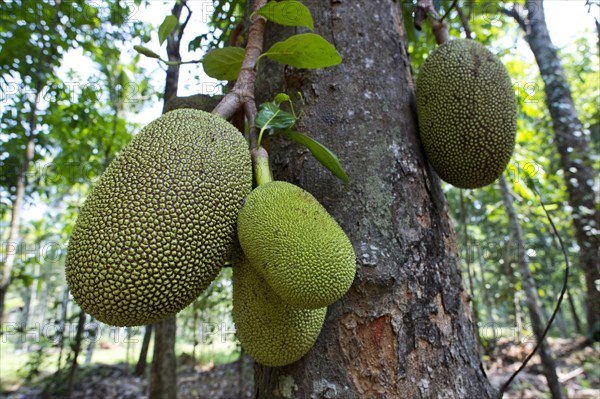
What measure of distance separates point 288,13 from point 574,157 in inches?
168

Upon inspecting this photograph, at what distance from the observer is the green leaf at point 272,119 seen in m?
0.91

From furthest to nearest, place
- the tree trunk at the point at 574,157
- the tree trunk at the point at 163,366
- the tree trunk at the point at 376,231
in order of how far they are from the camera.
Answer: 1. the tree trunk at the point at 574,157
2. the tree trunk at the point at 163,366
3. the tree trunk at the point at 376,231

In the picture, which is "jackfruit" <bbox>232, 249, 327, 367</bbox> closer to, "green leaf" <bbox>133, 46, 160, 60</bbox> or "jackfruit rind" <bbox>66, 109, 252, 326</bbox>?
"jackfruit rind" <bbox>66, 109, 252, 326</bbox>

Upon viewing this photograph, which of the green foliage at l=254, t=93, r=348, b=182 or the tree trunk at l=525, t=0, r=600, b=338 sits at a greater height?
the tree trunk at l=525, t=0, r=600, b=338

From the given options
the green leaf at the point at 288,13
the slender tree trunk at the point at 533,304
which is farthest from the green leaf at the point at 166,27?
the slender tree trunk at the point at 533,304

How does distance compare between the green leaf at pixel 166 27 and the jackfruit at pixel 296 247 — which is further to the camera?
the green leaf at pixel 166 27

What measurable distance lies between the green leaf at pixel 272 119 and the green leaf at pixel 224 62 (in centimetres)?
25

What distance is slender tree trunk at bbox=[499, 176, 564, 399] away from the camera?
247 cm

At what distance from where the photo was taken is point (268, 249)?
72 centimetres

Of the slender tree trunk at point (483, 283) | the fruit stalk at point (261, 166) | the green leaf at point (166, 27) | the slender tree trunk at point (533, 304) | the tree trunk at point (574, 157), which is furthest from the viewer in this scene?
the slender tree trunk at point (483, 283)

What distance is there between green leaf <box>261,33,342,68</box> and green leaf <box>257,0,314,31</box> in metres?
0.07

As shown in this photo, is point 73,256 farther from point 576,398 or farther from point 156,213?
point 576,398

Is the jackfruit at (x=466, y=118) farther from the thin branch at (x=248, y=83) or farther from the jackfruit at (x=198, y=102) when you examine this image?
the jackfruit at (x=198, y=102)

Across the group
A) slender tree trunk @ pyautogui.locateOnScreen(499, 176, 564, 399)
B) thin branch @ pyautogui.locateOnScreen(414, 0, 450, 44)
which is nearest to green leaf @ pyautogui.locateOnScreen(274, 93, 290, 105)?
thin branch @ pyautogui.locateOnScreen(414, 0, 450, 44)
